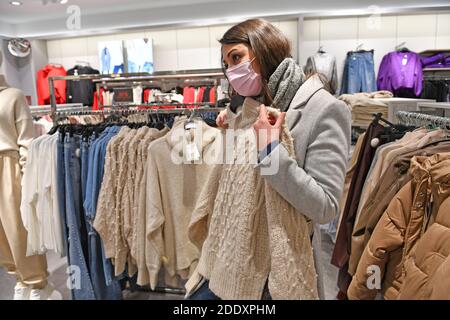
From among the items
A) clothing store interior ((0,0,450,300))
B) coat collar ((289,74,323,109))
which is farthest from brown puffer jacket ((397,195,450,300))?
coat collar ((289,74,323,109))

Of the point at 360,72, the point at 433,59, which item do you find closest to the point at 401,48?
the point at 433,59

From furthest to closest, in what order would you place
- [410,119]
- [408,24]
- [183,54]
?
[183,54]
[408,24]
[410,119]

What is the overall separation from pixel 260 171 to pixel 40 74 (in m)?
4.57

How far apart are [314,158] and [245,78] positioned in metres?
0.27

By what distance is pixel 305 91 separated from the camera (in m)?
0.76

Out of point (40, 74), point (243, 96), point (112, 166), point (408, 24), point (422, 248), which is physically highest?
point (408, 24)

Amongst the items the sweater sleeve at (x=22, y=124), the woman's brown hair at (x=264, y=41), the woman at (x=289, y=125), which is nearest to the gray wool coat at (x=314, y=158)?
the woman at (x=289, y=125)

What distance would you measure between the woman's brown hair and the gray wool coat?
0.11m

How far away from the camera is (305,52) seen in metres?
3.80

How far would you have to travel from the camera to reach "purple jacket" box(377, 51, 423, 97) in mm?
3438

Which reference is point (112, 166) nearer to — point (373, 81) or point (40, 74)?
point (373, 81)

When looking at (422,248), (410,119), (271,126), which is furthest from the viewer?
(410,119)

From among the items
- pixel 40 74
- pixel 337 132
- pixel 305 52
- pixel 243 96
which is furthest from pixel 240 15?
pixel 337 132

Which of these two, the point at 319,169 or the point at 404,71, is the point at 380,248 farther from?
the point at 404,71
